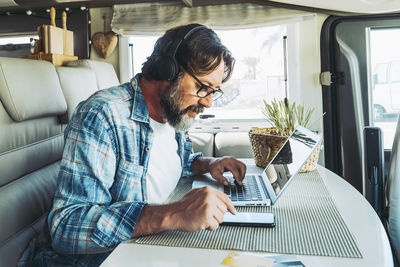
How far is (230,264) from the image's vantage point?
74cm

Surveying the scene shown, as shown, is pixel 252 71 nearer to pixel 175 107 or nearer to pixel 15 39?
pixel 175 107

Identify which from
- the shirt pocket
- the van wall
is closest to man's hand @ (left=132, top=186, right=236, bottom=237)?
the shirt pocket

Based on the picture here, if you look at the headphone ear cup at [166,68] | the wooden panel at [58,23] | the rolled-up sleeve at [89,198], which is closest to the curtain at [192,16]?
the wooden panel at [58,23]

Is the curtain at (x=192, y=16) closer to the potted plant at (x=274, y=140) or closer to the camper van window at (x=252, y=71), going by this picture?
the camper van window at (x=252, y=71)

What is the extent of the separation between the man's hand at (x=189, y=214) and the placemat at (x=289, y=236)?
0.03 metres

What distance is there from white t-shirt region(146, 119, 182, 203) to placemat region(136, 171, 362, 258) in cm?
30

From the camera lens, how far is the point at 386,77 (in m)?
2.37

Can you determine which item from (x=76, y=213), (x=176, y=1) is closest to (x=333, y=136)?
(x=176, y=1)

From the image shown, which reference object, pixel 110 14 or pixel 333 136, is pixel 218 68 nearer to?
pixel 333 136

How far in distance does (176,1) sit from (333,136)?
143 cm

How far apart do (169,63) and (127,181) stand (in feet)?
1.35

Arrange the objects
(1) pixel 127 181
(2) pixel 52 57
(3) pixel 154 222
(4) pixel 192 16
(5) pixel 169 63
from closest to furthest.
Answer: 1. (3) pixel 154 222
2. (1) pixel 127 181
3. (5) pixel 169 63
4. (2) pixel 52 57
5. (4) pixel 192 16

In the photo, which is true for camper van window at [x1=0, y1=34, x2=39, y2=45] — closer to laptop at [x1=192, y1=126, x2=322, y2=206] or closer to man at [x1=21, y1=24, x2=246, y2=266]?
man at [x1=21, y1=24, x2=246, y2=266]

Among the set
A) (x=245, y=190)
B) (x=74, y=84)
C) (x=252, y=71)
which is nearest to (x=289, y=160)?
(x=245, y=190)
